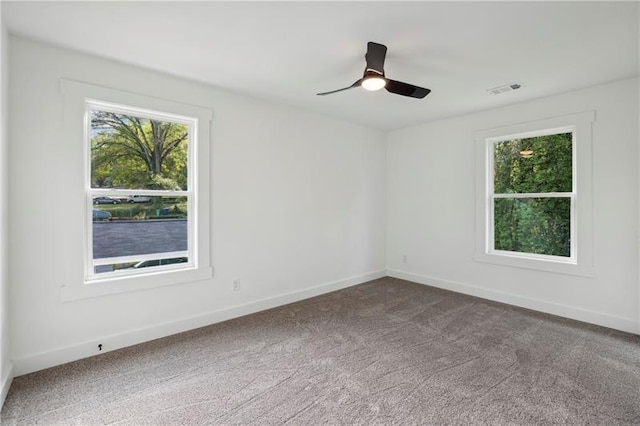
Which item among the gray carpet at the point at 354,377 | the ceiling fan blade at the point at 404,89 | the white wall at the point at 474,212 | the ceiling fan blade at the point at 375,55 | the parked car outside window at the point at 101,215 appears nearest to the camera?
the gray carpet at the point at 354,377

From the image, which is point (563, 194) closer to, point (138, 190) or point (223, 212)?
point (223, 212)

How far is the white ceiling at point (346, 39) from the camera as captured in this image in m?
1.99

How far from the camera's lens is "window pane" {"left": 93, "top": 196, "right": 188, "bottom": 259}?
8.99 ft

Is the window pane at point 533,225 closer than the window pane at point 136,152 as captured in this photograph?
No

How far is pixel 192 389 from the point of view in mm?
2146

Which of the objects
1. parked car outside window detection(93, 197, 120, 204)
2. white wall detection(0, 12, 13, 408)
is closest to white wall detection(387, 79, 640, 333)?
parked car outside window detection(93, 197, 120, 204)

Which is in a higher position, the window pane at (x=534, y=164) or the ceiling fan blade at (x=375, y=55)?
the ceiling fan blade at (x=375, y=55)

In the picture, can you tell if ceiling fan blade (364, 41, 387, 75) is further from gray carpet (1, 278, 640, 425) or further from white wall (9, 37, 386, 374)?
gray carpet (1, 278, 640, 425)

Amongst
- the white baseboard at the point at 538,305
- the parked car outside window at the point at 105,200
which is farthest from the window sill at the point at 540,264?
the parked car outside window at the point at 105,200

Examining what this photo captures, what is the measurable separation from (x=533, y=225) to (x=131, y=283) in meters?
4.58

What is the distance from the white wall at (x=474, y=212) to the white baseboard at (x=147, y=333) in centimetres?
180

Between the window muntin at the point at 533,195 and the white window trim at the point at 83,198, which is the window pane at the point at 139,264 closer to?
the white window trim at the point at 83,198

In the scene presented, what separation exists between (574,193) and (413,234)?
2.13 m

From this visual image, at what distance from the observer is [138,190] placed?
2895 mm
